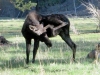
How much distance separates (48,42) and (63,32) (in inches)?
43.4

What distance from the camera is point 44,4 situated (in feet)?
250

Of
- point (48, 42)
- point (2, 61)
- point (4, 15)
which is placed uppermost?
point (48, 42)

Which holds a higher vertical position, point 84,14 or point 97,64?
point 97,64

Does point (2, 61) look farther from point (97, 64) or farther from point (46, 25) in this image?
point (97, 64)

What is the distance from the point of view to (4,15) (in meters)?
78.7

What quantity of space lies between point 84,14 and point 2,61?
56800mm

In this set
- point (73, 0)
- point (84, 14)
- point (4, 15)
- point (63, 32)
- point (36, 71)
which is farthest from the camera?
point (4, 15)

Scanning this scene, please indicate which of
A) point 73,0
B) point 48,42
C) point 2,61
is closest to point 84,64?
point 48,42

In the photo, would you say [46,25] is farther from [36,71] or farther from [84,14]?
[84,14]

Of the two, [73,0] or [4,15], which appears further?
[4,15]

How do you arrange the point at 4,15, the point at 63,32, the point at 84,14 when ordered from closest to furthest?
the point at 63,32 < the point at 84,14 < the point at 4,15

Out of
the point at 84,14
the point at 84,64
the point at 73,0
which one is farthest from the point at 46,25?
the point at 73,0

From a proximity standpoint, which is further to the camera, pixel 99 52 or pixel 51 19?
pixel 99 52

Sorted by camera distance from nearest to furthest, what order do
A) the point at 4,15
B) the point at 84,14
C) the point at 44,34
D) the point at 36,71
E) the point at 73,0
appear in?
the point at 36,71 → the point at 44,34 → the point at 84,14 → the point at 73,0 → the point at 4,15
